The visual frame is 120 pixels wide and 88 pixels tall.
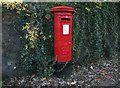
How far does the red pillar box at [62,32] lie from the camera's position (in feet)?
17.0

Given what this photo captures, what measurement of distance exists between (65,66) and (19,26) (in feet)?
4.73

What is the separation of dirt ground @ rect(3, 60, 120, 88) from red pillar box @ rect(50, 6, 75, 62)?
383mm

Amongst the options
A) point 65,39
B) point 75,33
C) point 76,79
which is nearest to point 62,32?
point 65,39

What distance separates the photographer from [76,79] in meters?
5.54

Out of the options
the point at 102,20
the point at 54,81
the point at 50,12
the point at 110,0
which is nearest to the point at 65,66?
the point at 54,81

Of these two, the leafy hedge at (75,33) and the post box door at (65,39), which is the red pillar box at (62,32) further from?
the leafy hedge at (75,33)

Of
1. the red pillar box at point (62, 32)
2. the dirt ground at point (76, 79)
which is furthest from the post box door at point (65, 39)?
the dirt ground at point (76, 79)

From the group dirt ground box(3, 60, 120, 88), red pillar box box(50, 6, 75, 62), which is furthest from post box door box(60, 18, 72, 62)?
dirt ground box(3, 60, 120, 88)

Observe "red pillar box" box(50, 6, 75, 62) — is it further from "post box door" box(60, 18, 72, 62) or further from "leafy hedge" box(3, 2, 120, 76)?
"leafy hedge" box(3, 2, 120, 76)

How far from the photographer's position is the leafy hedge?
18.2 ft

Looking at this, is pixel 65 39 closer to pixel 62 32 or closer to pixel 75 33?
pixel 62 32

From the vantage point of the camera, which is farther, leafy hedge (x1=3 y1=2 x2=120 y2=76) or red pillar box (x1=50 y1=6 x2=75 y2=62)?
leafy hedge (x1=3 y1=2 x2=120 y2=76)

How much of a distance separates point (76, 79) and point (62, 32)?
1.17 metres

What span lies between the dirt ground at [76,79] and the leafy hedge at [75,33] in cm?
21
